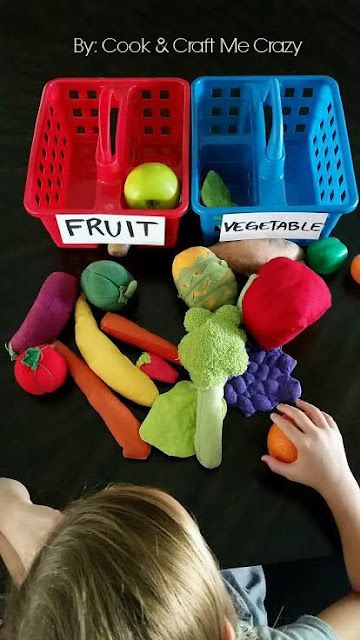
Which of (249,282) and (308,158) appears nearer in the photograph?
(249,282)

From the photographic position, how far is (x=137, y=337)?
2.40ft

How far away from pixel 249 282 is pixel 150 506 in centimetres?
33

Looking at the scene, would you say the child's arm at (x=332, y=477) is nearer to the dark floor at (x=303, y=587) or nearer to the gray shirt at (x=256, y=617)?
the gray shirt at (x=256, y=617)

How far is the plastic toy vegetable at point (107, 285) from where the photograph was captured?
0.74 m

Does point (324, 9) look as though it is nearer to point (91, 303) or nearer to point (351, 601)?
point (91, 303)

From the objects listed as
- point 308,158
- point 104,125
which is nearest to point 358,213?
point 308,158

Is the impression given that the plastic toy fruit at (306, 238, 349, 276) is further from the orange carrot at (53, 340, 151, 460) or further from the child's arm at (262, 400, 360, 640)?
the orange carrot at (53, 340, 151, 460)

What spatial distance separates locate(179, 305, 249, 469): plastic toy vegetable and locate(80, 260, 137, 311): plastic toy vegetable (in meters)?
0.13

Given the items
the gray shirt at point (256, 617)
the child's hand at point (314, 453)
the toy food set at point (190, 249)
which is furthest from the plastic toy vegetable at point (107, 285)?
the gray shirt at point (256, 617)

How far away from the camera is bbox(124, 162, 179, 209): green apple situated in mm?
738

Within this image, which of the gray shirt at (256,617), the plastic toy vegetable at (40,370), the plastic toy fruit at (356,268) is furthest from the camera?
the plastic toy fruit at (356,268)

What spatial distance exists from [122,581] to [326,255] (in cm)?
52

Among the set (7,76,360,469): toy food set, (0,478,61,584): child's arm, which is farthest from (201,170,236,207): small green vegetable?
(0,478,61,584): child's arm

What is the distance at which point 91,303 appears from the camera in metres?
0.76
